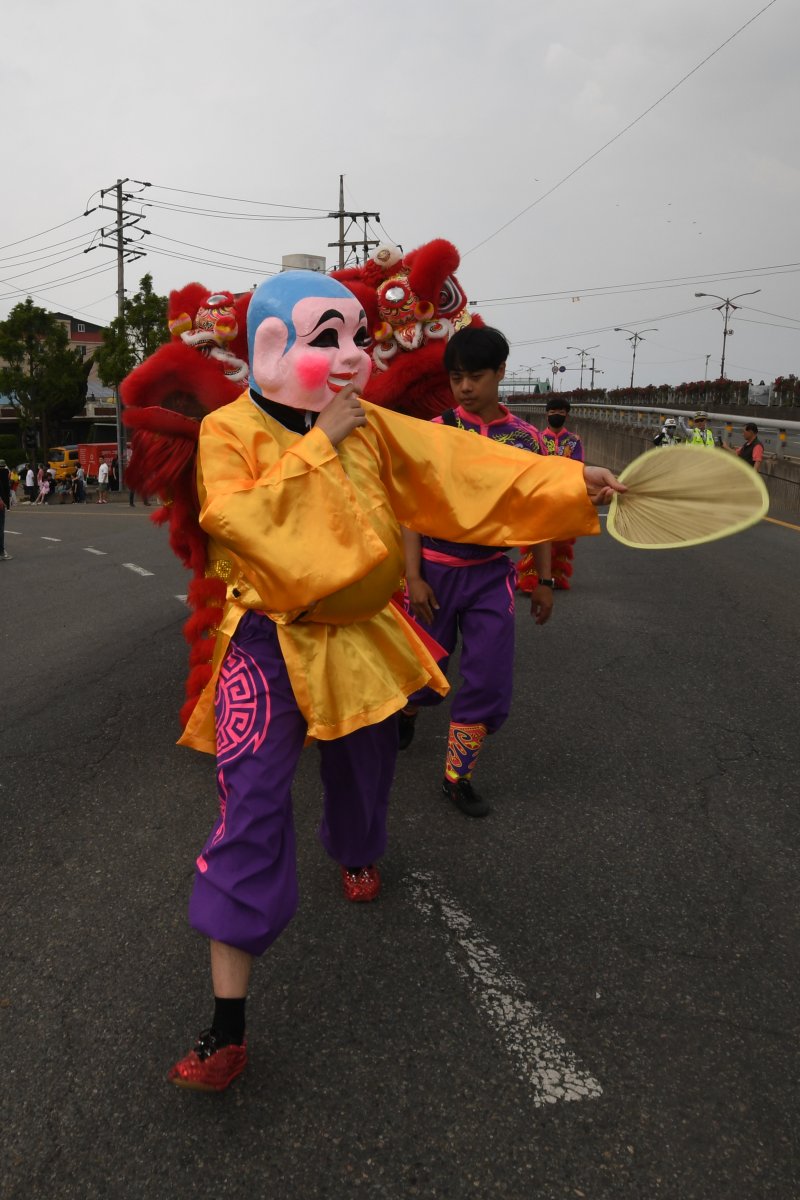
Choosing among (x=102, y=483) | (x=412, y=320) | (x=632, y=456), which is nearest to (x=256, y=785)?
(x=412, y=320)

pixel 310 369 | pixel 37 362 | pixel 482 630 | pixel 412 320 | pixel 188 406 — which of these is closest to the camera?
pixel 310 369

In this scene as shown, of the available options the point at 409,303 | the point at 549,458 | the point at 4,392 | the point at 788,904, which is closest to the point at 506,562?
the point at 549,458

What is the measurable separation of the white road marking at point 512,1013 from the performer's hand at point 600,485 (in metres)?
1.28

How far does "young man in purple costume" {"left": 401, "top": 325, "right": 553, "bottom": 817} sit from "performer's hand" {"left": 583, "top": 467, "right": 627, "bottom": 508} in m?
0.92

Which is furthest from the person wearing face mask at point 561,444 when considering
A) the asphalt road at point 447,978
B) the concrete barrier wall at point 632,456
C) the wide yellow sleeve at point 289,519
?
the concrete barrier wall at point 632,456

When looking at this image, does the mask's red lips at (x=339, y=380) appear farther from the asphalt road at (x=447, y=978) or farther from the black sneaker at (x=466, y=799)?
the black sneaker at (x=466, y=799)

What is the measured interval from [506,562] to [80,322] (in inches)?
2698

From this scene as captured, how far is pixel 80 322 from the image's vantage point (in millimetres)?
64312

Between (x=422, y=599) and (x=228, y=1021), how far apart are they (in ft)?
5.59

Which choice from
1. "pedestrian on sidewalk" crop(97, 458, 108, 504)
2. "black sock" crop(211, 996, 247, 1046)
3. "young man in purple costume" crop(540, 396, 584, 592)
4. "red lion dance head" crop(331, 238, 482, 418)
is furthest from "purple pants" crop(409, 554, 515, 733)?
"pedestrian on sidewalk" crop(97, 458, 108, 504)

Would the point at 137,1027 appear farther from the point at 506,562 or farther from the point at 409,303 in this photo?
the point at 409,303

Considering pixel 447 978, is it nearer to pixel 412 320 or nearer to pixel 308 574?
pixel 308 574

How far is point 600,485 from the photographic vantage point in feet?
7.62

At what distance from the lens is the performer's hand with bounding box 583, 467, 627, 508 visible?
89.6 inches
